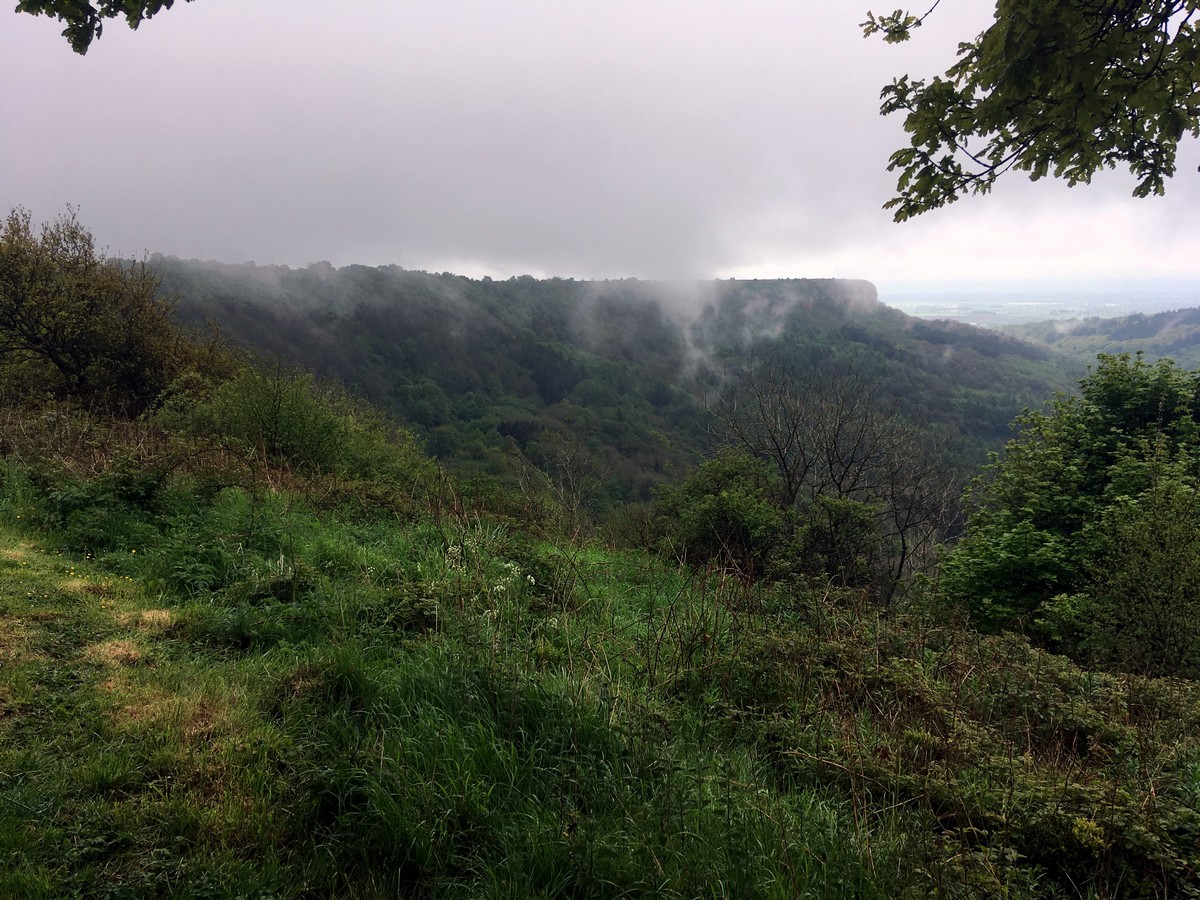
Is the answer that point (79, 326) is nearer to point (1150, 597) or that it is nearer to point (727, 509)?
point (727, 509)

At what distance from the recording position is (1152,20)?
2.49 m

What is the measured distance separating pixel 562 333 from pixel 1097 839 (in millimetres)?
152377

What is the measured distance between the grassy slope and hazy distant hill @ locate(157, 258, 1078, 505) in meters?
54.3

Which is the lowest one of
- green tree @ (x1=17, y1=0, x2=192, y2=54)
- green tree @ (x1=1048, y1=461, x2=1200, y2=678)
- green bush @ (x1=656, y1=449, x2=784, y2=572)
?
green bush @ (x1=656, y1=449, x2=784, y2=572)

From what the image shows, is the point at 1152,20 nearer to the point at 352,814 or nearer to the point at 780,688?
the point at 780,688

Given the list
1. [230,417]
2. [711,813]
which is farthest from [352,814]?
[230,417]

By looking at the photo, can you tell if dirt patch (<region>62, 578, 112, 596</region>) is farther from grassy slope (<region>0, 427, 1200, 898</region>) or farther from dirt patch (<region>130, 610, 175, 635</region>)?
dirt patch (<region>130, 610, 175, 635</region>)

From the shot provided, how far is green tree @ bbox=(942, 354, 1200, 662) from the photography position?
10.4m

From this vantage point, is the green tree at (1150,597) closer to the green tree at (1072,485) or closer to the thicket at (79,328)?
the green tree at (1072,485)

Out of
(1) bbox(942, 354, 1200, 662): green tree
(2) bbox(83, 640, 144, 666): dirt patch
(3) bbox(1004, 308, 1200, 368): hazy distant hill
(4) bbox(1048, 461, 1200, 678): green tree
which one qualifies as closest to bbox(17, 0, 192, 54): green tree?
(2) bbox(83, 640, 144, 666): dirt patch

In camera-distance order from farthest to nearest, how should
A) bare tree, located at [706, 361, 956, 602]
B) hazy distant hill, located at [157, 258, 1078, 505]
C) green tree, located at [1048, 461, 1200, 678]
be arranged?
1. hazy distant hill, located at [157, 258, 1078, 505]
2. bare tree, located at [706, 361, 956, 602]
3. green tree, located at [1048, 461, 1200, 678]

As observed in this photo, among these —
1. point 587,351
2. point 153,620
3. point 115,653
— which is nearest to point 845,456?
point 153,620

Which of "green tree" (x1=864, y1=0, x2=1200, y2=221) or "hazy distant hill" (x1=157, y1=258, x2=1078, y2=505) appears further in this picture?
"hazy distant hill" (x1=157, y1=258, x2=1078, y2=505)

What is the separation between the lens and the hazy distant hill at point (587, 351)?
8262cm
